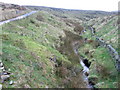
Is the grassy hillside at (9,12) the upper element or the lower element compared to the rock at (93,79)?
upper

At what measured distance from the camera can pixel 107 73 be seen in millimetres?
18812

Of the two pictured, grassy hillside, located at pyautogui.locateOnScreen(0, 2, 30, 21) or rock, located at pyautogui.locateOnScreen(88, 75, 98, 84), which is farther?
grassy hillside, located at pyautogui.locateOnScreen(0, 2, 30, 21)

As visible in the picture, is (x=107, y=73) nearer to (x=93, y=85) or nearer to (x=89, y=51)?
(x=93, y=85)

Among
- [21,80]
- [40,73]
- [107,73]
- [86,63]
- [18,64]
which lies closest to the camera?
[21,80]

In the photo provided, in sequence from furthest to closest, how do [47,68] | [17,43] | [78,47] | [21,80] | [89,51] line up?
1. [78,47]
2. [89,51]
3. [17,43]
4. [47,68]
5. [21,80]

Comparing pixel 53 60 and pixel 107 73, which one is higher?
pixel 53 60

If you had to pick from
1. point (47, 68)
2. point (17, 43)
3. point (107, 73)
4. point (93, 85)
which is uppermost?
point (17, 43)

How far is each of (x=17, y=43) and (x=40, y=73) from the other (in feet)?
24.5

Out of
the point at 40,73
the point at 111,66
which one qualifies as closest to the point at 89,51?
the point at 111,66

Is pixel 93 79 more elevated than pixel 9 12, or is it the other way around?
pixel 9 12

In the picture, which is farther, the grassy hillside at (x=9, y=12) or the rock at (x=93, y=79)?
the grassy hillside at (x=9, y=12)

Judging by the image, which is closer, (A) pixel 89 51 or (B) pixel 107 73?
(B) pixel 107 73

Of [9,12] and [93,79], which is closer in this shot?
[93,79]

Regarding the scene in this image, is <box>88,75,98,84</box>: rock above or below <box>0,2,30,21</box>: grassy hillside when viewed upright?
below
